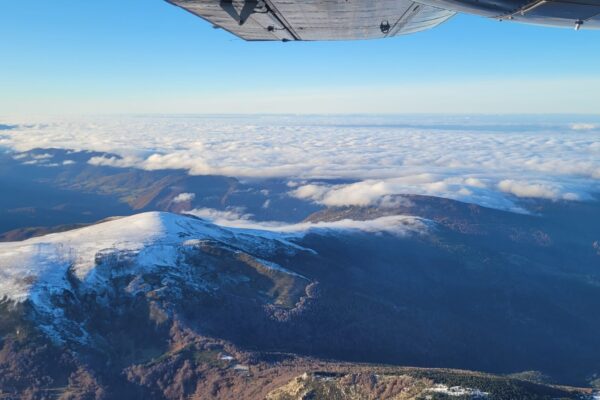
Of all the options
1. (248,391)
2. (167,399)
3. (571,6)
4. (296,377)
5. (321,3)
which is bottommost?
(167,399)

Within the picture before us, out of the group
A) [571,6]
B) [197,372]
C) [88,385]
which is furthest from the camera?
[197,372]

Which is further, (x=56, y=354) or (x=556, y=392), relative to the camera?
(x=56, y=354)

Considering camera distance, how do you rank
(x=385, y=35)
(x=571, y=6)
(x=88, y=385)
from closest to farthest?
(x=571, y=6), (x=385, y=35), (x=88, y=385)

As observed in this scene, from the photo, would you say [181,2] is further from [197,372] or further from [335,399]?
[197,372]

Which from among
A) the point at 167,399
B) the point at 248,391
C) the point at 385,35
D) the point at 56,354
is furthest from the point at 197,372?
the point at 385,35

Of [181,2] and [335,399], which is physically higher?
[181,2]

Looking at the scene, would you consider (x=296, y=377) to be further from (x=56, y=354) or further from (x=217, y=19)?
(x=217, y=19)

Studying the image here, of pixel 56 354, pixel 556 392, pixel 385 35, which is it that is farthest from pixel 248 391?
pixel 385 35
